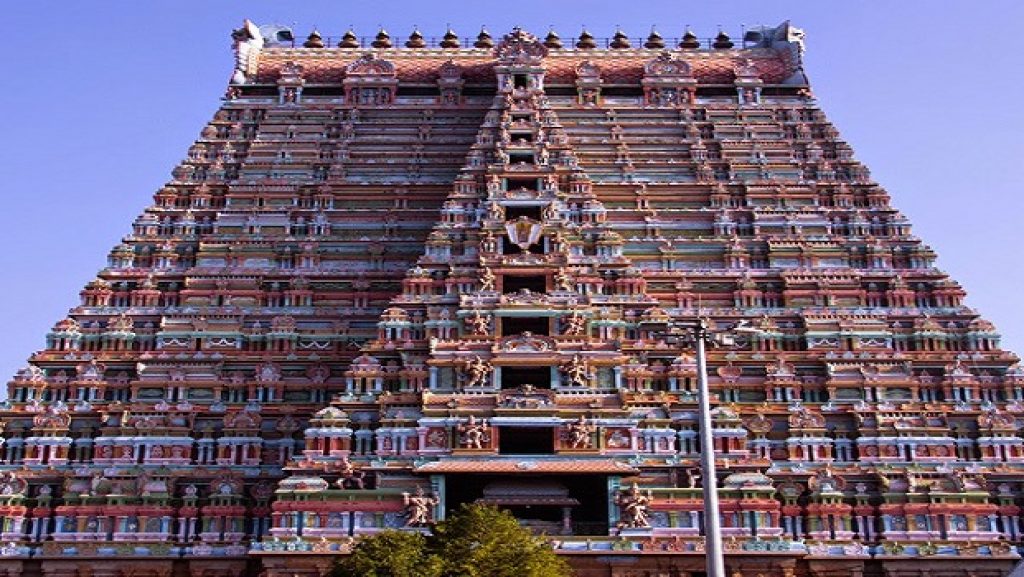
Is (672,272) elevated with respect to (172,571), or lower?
A: elevated

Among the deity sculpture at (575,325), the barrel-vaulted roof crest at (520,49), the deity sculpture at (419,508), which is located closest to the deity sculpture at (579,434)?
the deity sculpture at (575,325)

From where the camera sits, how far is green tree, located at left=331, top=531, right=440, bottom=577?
34.2 m

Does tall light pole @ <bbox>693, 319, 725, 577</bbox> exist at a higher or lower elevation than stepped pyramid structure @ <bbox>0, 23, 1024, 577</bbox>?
lower

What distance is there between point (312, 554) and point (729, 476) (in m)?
15.4

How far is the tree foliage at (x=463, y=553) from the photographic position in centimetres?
3378

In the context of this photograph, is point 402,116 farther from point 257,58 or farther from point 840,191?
point 840,191

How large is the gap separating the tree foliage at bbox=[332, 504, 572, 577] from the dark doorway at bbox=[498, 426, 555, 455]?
23.2 feet

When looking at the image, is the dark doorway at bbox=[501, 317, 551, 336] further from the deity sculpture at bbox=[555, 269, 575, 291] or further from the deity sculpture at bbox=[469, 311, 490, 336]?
the deity sculpture at bbox=[555, 269, 575, 291]

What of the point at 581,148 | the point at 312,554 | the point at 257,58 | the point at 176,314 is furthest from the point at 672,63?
the point at 312,554

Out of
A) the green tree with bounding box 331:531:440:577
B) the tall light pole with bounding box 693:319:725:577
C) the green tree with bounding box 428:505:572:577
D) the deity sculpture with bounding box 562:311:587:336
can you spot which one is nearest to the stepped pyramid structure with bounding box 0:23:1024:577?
the deity sculpture with bounding box 562:311:587:336

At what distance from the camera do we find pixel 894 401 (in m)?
49.8

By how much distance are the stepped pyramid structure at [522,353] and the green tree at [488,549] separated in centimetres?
535

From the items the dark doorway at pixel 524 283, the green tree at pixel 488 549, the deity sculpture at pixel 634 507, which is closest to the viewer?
the green tree at pixel 488 549

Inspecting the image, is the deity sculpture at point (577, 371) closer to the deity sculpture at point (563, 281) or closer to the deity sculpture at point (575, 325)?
the deity sculpture at point (575, 325)
